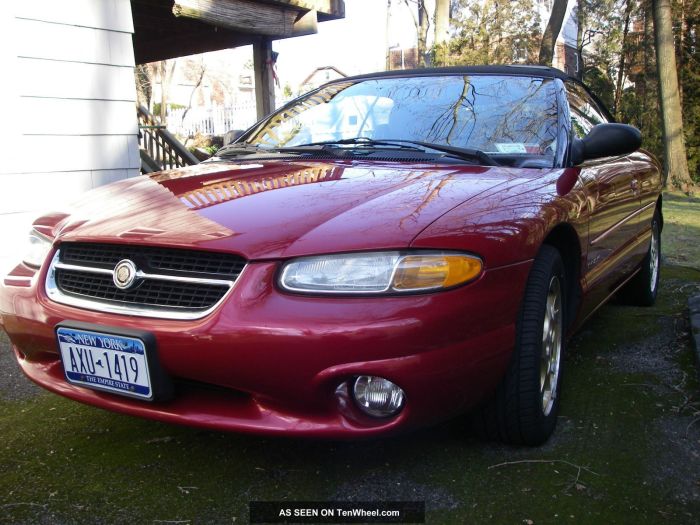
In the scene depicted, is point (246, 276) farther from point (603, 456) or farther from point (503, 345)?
point (603, 456)

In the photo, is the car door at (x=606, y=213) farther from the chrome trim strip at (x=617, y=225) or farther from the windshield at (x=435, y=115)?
the windshield at (x=435, y=115)

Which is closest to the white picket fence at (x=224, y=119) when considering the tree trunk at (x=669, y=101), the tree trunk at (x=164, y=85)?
the tree trunk at (x=164, y=85)

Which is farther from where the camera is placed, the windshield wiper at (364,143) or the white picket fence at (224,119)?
the white picket fence at (224,119)

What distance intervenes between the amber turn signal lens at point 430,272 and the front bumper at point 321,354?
0.04 meters

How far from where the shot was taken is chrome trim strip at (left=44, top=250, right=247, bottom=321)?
2.05 metres

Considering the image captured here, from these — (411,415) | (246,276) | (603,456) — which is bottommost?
(603,456)

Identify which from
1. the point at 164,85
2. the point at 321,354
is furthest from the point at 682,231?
the point at 164,85

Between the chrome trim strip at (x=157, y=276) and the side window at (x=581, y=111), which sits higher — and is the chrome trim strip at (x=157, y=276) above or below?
below

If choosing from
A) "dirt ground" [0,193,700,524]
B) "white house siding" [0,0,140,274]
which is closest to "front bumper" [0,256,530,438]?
"dirt ground" [0,193,700,524]

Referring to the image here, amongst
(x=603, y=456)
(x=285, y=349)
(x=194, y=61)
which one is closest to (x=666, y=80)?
(x=603, y=456)

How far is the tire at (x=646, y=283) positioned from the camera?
4484mm

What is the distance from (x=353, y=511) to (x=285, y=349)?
57 cm

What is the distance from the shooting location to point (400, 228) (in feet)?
6.79

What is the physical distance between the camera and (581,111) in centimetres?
375
